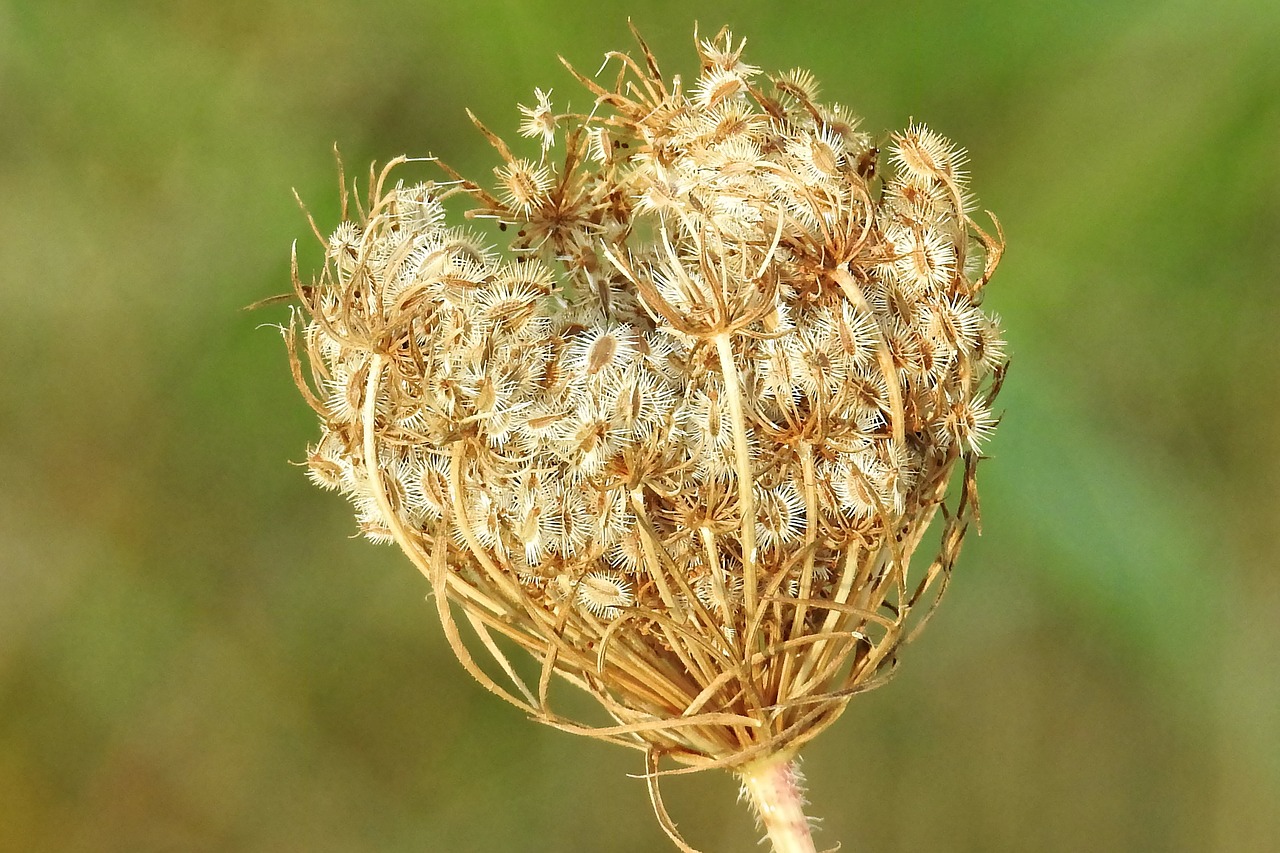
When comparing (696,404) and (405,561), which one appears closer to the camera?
(696,404)

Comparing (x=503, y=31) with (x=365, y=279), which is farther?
(x=503, y=31)

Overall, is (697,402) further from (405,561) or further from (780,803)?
(405,561)

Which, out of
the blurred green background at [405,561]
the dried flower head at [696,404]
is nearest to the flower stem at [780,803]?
the dried flower head at [696,404]

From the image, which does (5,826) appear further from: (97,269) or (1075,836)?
(1075,836)

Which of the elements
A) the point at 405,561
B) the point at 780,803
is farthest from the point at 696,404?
the point at 405,561

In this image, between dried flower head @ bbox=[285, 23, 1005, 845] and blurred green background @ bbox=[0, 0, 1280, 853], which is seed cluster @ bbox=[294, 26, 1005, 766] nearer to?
dried flower head @ bbox=[285, 23, 1005, 845]

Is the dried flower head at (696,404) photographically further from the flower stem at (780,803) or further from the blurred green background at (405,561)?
the blurred green background at (405,561)

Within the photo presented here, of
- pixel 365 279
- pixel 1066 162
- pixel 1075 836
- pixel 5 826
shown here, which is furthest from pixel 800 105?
pixel 5 826
